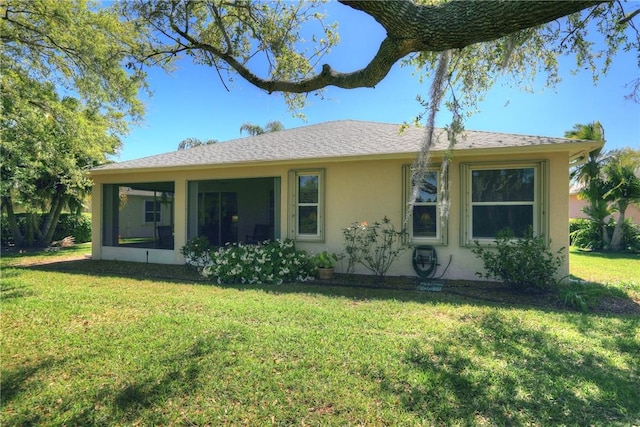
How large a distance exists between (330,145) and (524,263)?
5.31 m

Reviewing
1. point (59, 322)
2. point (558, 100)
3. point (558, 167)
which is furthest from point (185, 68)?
point (558, 100)

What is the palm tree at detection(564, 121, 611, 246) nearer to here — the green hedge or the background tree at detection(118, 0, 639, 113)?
the background tree at detection(118, 0, 639, 113)

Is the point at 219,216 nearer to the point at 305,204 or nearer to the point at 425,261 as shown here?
the point at 305,204

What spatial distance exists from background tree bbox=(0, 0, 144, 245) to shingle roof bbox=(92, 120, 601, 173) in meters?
1.45

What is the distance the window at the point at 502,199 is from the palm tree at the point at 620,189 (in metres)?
10.7

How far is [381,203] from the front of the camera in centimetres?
819

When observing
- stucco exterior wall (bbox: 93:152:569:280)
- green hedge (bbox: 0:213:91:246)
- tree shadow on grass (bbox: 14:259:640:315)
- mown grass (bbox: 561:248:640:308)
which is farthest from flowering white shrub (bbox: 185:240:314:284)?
green hedge (bbox: 0:213:91:246)

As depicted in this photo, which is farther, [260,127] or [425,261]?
[260,127]

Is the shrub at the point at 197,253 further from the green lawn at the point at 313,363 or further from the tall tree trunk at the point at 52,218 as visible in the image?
the tall tree trunk at the point at 52,218

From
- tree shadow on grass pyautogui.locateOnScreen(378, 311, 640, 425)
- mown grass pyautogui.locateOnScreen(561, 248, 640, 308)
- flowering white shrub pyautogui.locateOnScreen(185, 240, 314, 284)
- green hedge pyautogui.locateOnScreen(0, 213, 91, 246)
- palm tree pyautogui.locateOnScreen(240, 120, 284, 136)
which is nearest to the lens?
tree shadow on grass pyautogui.locateOnScreen(378, 311, 640, 425)

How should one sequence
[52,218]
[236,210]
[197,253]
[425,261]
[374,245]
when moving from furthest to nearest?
1. [52,218]
2. [236,210]
3. [197,253]
4. [374,245]
5. [425,261]

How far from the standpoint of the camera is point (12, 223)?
1441 centimetres

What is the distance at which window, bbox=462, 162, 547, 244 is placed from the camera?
704 centimetres

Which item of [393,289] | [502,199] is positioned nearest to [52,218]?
[393,289]
